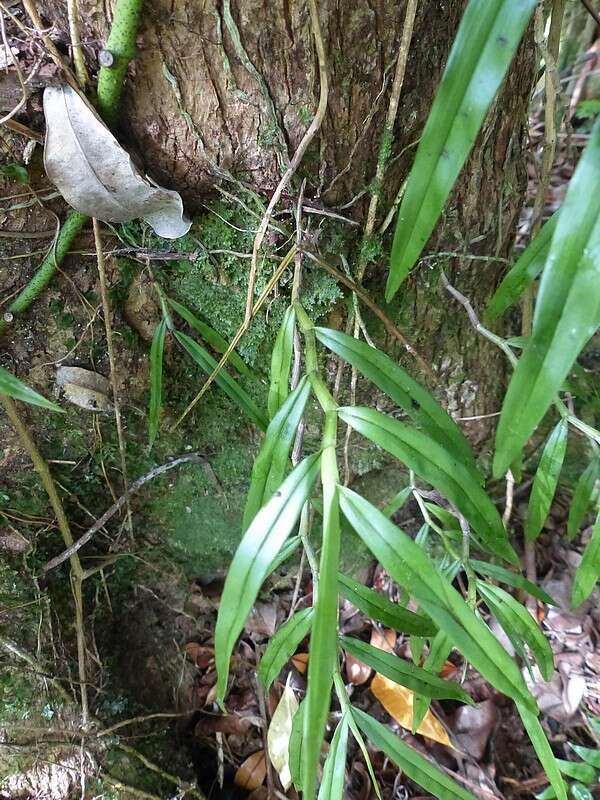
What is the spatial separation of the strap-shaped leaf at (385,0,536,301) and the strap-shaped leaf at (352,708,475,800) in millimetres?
544

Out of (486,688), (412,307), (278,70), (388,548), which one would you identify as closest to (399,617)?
(388,548)

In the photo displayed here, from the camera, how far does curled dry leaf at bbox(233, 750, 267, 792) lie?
3.72ft

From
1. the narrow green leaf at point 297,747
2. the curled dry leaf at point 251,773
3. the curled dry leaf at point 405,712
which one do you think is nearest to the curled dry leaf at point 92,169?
the narrow green leaf at point 297,747

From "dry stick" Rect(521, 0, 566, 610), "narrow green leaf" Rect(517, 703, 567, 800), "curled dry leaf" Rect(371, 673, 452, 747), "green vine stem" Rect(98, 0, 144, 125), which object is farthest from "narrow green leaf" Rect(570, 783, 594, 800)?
"green vine stem" Rect(98, 0, 144, 125)

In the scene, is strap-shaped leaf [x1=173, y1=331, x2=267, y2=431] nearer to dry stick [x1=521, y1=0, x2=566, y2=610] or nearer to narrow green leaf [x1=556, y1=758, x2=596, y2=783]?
dry stick [x1=521, y1=0, x2=566, y2=610]

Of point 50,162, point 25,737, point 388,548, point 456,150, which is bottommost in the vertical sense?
point 25,737

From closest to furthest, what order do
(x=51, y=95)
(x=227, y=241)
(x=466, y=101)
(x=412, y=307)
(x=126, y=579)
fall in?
(x=466, y=101) → (x=51, y=95) → (x=227, y=241) → (x=412, y=307) → (x=126, y=579)

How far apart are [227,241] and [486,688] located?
1062mm

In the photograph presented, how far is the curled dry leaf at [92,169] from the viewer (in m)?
0.62

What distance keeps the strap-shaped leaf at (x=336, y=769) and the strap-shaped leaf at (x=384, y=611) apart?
12 centimetres

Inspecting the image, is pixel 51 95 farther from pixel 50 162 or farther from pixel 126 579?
pixel 126 579

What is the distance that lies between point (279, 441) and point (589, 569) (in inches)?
19.2

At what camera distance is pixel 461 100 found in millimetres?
436

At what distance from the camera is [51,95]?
0.62 m
